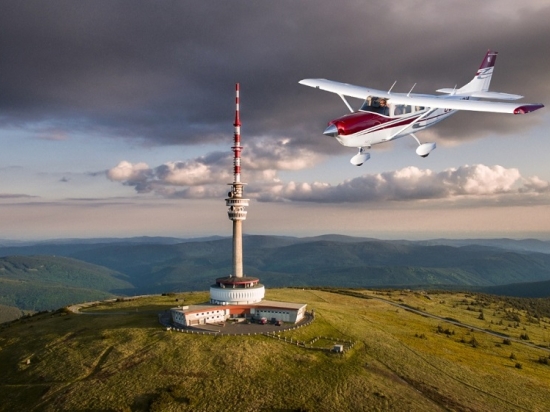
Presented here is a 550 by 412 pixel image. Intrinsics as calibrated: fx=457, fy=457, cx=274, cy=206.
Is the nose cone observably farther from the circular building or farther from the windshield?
the circular building

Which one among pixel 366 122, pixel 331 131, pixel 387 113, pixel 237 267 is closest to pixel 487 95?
pixel 387 113

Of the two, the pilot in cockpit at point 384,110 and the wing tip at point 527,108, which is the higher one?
the pilot in cockpit at point 384,110

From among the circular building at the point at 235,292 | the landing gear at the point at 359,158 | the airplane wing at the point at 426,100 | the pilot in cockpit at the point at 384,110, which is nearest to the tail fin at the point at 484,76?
the airplane wing at the point at 426,100

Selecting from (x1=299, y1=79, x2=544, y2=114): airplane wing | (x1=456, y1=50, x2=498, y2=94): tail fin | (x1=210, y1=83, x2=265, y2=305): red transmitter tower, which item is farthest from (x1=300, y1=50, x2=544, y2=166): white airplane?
(x1=210, y1=83, x2=265, y2=305): red transmitter tower

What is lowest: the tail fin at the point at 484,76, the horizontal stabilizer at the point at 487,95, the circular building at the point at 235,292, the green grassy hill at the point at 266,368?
the green grassy hill at the point at 266,368

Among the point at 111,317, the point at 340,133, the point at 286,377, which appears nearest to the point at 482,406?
the point at 286,377

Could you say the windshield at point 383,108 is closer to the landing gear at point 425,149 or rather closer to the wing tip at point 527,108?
the landing gear at point 425,149
